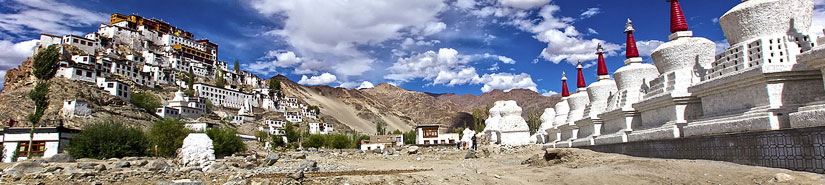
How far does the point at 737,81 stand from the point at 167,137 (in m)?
34.0

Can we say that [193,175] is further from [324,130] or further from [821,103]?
[324,130]

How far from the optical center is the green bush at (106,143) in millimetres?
27906

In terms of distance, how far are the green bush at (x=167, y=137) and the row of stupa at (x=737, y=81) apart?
95.6 feet

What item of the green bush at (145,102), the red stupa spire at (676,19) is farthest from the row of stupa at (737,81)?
the green bush at (145,102)

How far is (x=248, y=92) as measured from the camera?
105438mm

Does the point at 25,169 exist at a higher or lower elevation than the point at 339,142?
lower

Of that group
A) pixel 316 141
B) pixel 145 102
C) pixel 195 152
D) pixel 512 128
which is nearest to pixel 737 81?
pixel 195 152

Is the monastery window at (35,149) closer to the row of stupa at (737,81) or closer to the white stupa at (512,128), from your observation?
the white stupa at (512,128)

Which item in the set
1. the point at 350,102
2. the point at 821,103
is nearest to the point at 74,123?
the point at 821,103

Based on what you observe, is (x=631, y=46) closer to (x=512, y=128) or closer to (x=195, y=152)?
(x=195, y=152)

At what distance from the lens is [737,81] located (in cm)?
1058

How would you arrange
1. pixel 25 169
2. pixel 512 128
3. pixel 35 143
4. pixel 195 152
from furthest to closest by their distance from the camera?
pixel 512 128 → pixel 35 143 → pixel 195 152 → pixel 25 169

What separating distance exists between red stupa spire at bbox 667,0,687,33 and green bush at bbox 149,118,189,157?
30968 millimetres

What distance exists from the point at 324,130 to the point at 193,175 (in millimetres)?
93574
